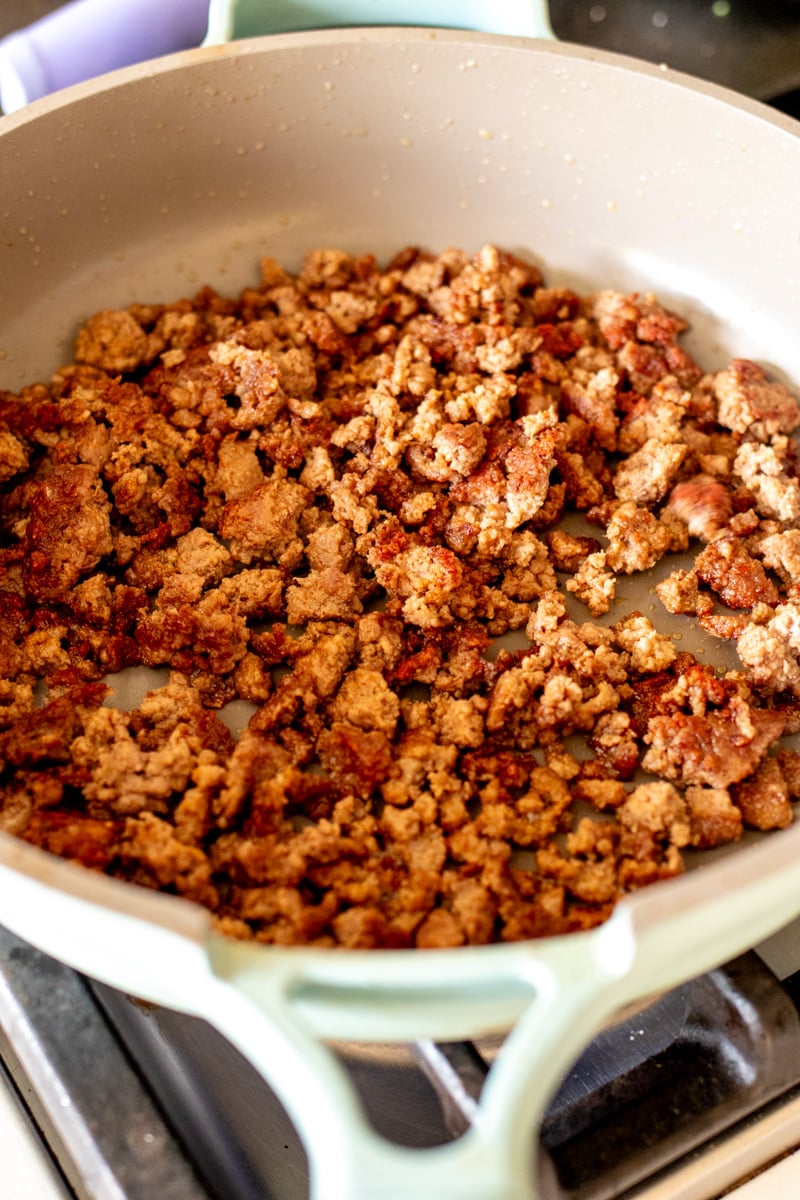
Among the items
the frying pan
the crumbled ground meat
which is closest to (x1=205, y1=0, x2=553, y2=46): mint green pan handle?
the frying pan

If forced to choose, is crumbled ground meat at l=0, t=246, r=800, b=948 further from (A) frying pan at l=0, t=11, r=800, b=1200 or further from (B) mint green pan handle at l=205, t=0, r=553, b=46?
(B) mint green pan handle at l=205, t=0, r=553, b=46

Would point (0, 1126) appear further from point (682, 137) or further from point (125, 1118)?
point (682, 137)

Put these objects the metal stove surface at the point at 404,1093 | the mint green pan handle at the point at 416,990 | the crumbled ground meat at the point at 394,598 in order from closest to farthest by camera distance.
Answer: the mint green pan handle at the point at 416,990 < the metal stove surface at the point at 404,1093 < the crumbled ground meat at the point at 394,598

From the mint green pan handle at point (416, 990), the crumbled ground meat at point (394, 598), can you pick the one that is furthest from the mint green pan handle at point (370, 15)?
the mint green pan handle at point (416, 990)

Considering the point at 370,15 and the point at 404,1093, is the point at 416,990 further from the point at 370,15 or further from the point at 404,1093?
the point at 370,15

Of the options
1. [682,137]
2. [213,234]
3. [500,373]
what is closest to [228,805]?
[500,373]

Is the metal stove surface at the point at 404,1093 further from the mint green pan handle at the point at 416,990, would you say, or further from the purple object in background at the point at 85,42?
the purple object in background at the point at 85,42
